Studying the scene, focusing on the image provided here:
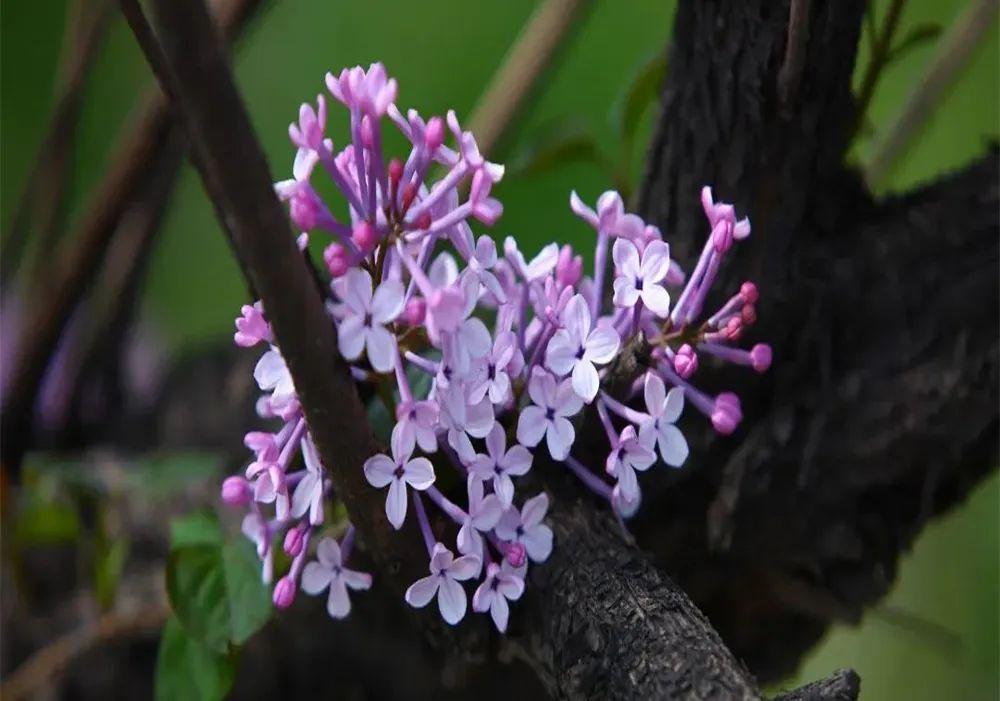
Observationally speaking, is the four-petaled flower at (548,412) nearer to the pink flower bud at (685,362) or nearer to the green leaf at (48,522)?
the pink flower bud at (685,362)

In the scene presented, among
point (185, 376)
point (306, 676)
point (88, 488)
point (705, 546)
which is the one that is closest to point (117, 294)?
point (185, 376)

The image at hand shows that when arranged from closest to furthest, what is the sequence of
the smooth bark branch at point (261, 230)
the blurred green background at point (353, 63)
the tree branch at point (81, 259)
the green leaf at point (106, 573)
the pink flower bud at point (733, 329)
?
the smooth bark branch at point (261, 230) → the pink flower bud at point (733, 329) → the green leaf at point (106, 573) → the tree branch at point (81, 259) → the blurred green background at point (353, 63)

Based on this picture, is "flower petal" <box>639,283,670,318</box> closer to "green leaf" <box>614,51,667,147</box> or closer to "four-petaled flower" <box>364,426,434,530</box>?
"four-petaled flower" <box>364,426,434,530</box>

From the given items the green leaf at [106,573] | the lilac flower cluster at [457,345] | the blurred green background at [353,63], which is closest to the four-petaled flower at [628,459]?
the lilac flower cluster at [457,345]

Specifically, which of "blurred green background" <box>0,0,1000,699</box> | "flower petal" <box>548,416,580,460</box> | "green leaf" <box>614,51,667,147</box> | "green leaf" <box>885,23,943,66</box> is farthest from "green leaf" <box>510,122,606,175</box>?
"blurred green background" <box>0,0,1000,699</box>

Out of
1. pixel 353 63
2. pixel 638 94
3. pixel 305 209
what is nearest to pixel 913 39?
pixel 638 94

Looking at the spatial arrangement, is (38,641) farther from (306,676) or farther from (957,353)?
(957,353)
